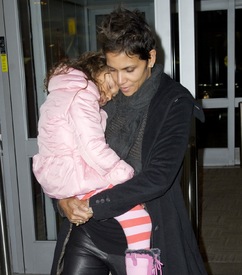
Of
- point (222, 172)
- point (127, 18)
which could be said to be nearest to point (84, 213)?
point (127, 18)

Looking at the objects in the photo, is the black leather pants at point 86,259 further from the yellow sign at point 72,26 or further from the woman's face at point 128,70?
the yellow sign at point 72,26

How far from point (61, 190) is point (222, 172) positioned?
6.12 metres

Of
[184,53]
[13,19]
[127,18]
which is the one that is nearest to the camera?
[127,18]

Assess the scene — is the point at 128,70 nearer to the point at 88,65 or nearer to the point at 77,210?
the point at 88,65

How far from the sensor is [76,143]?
1.78 m

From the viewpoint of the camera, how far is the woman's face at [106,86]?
1895 millimetres

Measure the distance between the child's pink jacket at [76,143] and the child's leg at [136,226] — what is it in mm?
145

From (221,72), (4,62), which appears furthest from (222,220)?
(221,72)

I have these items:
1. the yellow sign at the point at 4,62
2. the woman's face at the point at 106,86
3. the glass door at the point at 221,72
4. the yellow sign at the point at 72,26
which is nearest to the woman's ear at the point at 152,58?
the woman's face at the point at 106,86

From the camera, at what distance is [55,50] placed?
13.0ft

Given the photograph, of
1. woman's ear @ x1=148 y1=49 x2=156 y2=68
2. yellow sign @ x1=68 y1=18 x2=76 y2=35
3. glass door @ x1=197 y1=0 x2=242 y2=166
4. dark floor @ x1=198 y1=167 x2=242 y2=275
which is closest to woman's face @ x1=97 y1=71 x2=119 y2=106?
woman's ear @ x1=148 y1=49 x2=156 y2=68

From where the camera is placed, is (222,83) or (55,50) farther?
(222,83)

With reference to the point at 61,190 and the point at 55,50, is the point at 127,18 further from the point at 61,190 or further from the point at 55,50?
the point at 55,50

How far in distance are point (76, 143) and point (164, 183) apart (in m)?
0.36
